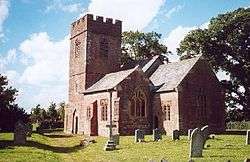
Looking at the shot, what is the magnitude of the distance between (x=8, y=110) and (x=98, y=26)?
1556 cm

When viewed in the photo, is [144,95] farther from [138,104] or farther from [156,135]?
[156,135]

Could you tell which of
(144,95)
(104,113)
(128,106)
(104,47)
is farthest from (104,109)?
(104,47)

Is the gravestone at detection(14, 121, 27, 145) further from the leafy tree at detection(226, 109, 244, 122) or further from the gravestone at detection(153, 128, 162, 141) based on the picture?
the leafy tree at detection(226, 109, 244, 122)

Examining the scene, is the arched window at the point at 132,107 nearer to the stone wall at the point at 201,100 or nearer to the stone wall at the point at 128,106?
the stone wall at the point at 128,106

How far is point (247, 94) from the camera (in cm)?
4897

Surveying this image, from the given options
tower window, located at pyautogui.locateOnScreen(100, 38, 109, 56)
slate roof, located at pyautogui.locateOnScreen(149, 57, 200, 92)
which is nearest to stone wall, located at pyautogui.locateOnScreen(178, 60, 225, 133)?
slate roof, located at pyautogui.locateOnScreen(149, 57, 200, 92)

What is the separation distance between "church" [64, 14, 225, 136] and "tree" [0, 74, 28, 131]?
24.9 feet

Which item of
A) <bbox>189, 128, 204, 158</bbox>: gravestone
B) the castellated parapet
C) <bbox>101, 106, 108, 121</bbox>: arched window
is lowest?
<bbox>189, 128, 204, 158</bbox>: gravestone

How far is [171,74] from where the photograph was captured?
1582 inches

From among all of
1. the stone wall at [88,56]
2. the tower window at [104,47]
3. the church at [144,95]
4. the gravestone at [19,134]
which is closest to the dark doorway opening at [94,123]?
the church at [144,95]

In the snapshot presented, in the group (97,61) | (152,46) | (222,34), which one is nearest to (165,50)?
(152,46)

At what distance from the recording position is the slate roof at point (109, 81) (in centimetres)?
3828

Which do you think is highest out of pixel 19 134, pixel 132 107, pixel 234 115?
pixel 132 107

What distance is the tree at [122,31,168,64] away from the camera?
59.9 m
